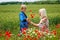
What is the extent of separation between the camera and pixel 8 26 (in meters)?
14.1

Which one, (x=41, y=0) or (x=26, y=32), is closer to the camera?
(x=26, y=32)

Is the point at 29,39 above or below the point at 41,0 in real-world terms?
above

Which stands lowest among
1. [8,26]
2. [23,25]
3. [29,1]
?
[29,1]

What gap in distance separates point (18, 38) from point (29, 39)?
25.2 inches

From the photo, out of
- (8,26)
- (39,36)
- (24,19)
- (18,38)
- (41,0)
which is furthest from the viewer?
(41,0)

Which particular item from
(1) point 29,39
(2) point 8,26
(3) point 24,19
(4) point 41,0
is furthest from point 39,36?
(4) point 41,0

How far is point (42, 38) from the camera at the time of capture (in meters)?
7.70

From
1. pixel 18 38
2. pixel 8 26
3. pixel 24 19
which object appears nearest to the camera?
pixel 18 38

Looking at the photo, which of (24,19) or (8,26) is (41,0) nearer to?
(8,26)

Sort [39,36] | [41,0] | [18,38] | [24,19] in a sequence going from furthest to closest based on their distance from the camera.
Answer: [41,0] < [24,19] < [18,38] < [39,36]

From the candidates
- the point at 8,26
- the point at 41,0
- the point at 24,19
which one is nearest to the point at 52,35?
the point at 24,19

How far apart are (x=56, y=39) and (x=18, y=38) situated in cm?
98

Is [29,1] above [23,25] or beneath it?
beneath

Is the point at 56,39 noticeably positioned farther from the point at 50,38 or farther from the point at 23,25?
the point at 23,25
